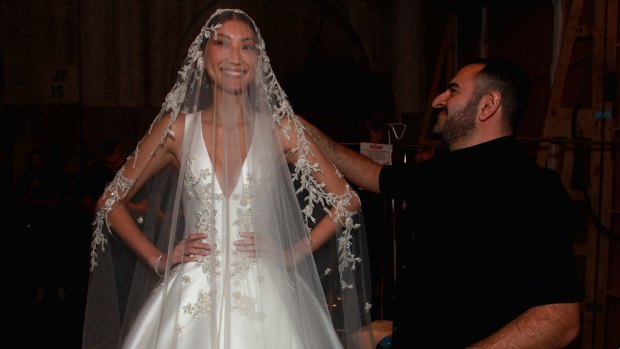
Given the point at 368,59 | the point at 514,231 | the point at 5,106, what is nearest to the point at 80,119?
the point at 5,106

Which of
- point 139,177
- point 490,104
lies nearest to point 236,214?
point 139,177

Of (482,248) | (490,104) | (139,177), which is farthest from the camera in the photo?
(139,177)

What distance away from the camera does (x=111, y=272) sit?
6.59ft

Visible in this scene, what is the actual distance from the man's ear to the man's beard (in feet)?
0.07

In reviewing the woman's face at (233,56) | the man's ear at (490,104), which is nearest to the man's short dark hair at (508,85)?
the man's ear at (490,104)

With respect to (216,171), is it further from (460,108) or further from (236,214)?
(460,108)

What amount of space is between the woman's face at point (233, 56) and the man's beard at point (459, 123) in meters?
0.66

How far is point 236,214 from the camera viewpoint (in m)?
1.75

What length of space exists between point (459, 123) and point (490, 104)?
11cm

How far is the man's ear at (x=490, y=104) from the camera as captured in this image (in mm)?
1727

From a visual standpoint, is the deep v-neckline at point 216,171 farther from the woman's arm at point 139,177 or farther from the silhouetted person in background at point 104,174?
the silhouetted person in background at point 104,174

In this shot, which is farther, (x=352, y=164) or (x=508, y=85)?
(x=352, y=164)

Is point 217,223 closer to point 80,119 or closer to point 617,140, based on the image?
point 617,140

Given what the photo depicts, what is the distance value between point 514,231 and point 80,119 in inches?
253
